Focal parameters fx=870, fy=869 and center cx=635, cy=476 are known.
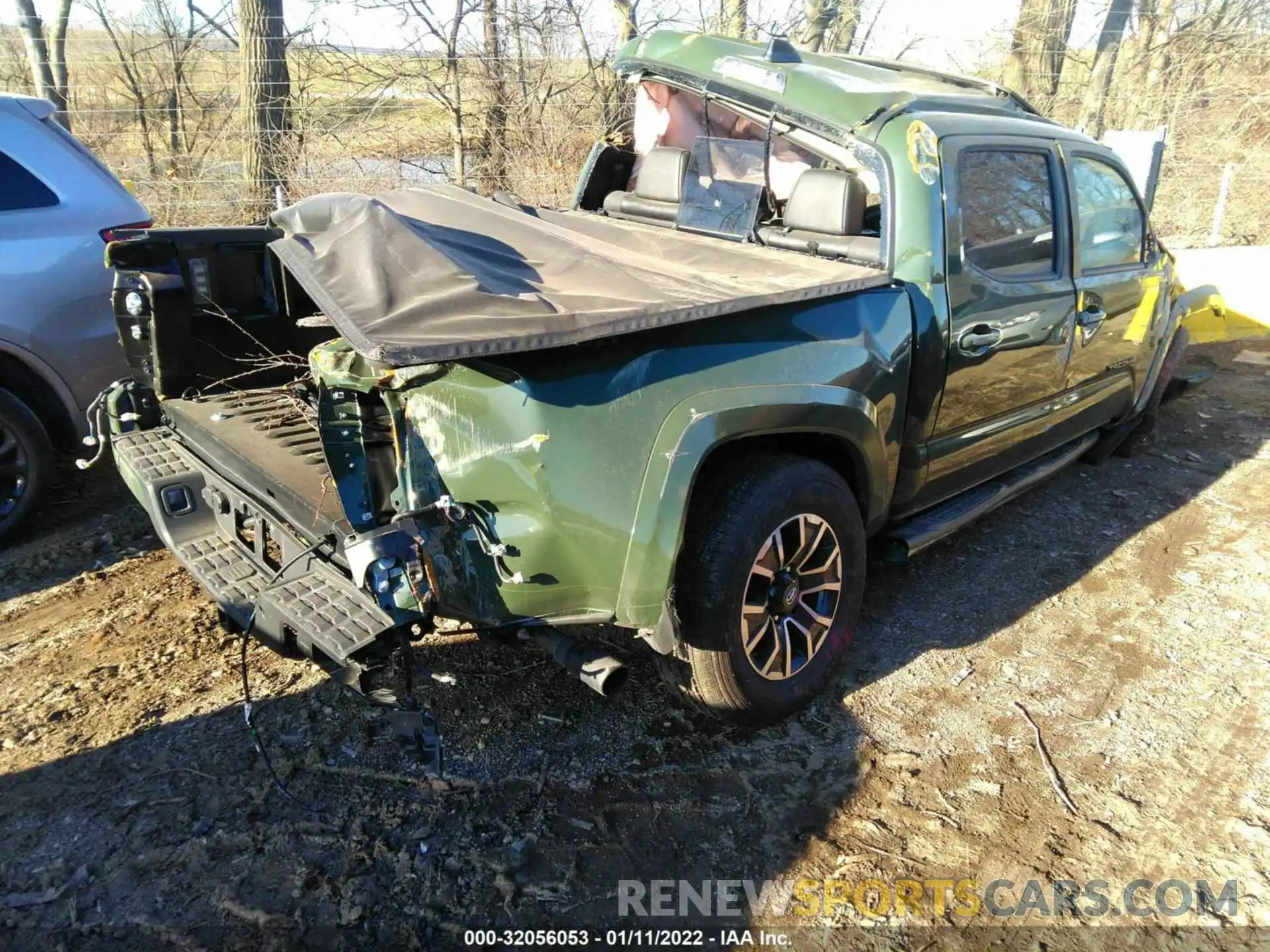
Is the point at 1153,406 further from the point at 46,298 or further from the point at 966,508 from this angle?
the point at 46,298

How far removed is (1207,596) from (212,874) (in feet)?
13.8

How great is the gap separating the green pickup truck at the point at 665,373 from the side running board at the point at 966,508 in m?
0.01

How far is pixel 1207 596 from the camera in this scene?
4055mm

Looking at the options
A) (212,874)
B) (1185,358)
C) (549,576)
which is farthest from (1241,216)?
(212,874)

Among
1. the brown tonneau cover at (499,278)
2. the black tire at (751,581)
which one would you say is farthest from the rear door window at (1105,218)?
the black tire at (751,581)

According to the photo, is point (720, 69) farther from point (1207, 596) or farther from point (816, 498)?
point (1207, 596)

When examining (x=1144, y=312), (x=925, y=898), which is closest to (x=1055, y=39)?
(x=1144, y=312)

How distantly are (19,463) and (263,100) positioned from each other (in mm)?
6174

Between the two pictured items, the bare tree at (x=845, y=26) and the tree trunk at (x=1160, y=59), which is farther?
the tree trunk at (x=1160, y=59)

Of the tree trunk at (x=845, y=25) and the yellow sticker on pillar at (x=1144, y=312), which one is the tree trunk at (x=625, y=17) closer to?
the tree trunk at (x=845, y=25)

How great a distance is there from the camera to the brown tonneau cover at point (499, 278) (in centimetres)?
212

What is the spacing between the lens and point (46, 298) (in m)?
4.12

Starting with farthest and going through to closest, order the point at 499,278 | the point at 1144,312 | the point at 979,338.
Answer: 1. the point at 1144,312
2. the point at 979,338
3. the point at 499,278

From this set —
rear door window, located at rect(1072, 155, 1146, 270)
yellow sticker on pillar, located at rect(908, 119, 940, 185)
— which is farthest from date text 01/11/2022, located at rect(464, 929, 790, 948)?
rear door window, located at rect(1072, 155, 1146, 270)
